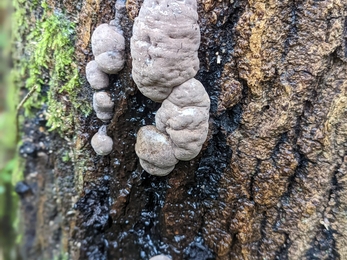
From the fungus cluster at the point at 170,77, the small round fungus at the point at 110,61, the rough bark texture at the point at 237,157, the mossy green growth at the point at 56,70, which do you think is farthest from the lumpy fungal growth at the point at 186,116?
the mossy green growth at the point at 56,70

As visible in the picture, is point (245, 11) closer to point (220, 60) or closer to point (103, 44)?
point (220, 60)

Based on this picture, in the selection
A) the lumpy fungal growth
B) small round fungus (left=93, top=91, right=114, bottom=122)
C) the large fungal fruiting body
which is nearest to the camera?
the large fungal fruiting body

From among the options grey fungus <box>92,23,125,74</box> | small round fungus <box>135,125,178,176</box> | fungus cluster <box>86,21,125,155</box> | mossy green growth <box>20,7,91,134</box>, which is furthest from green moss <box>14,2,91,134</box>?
small round fungus <box>135,125,178,176</box>

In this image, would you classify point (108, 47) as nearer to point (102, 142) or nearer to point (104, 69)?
point (104, 69)

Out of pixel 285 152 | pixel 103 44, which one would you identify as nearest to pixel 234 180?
pixel 285 152

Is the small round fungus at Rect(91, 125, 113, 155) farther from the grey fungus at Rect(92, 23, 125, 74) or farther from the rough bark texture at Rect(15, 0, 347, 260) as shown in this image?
the grey fungus at Rect(92, 23, 125, 74)

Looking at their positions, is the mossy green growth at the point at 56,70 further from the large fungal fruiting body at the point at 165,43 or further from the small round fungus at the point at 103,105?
the large fungal fruiting body at the point at 165,43
